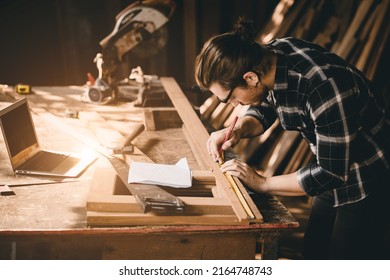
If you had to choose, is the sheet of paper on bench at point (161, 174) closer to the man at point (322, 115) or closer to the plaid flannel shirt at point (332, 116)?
the man at point (322, 115)

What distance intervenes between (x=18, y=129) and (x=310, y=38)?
321 centimetres

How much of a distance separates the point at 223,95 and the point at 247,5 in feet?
11.1

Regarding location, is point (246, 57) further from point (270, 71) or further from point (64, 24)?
point (64, 24)

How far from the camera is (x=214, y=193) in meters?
1.78

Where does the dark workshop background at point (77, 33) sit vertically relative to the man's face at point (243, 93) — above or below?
below

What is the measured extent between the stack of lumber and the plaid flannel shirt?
6.52 ft

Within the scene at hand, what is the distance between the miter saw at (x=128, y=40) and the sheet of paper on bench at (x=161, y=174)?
131 cm

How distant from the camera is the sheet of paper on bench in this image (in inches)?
68.9

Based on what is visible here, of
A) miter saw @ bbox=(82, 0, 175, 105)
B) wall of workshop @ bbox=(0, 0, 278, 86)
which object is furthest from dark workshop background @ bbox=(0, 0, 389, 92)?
miter saw @ bbox=(82, 0, 175, 105)

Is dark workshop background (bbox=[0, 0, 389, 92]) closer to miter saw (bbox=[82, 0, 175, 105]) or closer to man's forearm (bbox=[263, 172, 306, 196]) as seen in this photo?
miter saw (bbox=[82, 0, 175, 105])

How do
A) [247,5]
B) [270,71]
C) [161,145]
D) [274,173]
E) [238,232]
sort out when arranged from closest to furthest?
[238,232] < [270,71] < [161,145] < [274,173] < [247,5]

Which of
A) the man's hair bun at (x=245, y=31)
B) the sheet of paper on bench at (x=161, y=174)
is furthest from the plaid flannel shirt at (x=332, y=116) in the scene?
the sheet of paper on bench at (x=161, y=174)

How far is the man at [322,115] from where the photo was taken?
161 cm
